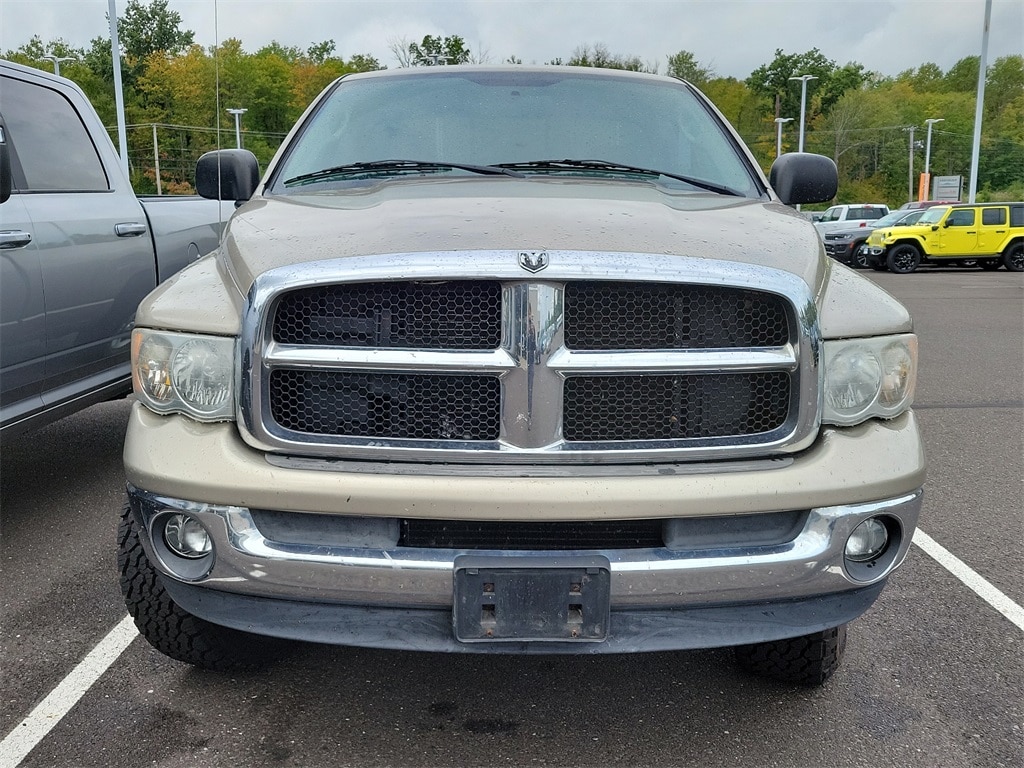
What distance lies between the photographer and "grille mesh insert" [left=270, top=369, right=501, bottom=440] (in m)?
2.03

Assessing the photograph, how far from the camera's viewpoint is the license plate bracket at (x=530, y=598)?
191 cm

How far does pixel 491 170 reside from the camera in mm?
2959

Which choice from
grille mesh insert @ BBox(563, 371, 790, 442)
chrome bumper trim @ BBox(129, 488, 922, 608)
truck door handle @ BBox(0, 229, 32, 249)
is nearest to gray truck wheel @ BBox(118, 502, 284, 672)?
chrome bumper trim @ BBox(129, 488, 922, 608)

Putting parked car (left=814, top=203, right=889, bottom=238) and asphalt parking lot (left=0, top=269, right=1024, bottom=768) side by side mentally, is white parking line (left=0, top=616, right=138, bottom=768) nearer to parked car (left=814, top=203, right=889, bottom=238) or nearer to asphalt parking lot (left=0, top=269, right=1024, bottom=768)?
asphalt parking lot (left=0, top=269, right=1024, bottom=768)

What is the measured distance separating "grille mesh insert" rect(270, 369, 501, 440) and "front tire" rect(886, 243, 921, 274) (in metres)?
23.3

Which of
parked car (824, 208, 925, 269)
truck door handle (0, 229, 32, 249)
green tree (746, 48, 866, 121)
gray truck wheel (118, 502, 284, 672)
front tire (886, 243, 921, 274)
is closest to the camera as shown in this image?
gray truck wheel (118, 502, 284, 672)

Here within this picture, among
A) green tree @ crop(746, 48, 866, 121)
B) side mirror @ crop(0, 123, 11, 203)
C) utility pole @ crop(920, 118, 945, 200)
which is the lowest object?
side mirror @ crop(0, 123, 11, 203)

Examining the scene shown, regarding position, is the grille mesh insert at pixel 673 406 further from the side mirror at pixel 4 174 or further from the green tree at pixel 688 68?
the green tree at pixel 688 68

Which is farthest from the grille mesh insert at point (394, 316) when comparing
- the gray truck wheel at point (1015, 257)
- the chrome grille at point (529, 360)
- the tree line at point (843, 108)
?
the tree line at point (843, 108)

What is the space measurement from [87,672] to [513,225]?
1.90 metres

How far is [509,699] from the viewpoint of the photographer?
2572 mm

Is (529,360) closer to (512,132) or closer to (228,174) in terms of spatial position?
(512,132)

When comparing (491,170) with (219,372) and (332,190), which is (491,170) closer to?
(332,190)

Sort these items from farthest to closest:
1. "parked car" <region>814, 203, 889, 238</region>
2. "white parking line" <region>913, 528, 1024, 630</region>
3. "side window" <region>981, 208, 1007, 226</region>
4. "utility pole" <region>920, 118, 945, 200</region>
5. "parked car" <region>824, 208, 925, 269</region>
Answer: "utility pole" <region>920, 118, 945, 200</region>
"parked car" <region>814, 203, 889, 238</region>
"parked car" <region>824, 208, 925, 269</region>
"side window" <region>981, 208, 1007, 226</region>
"white parking line" <region>913, 528, 1024, 630</region>
